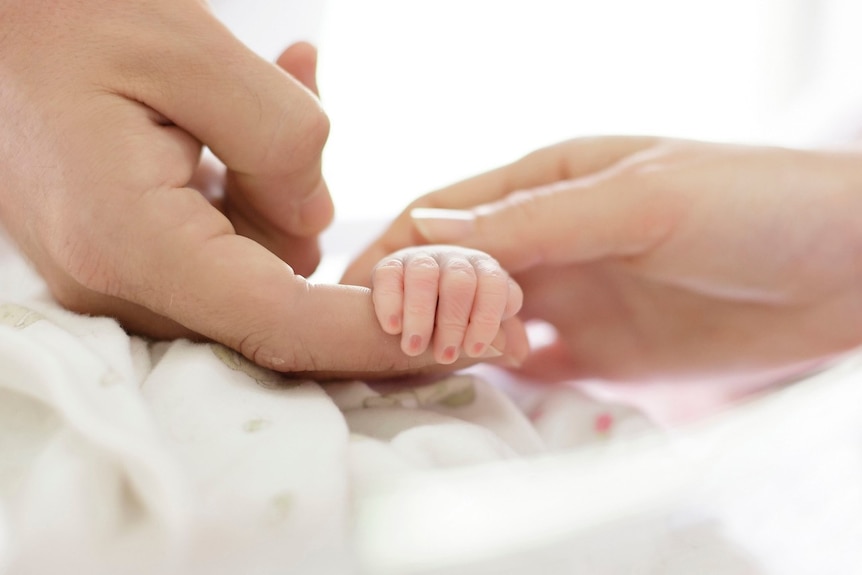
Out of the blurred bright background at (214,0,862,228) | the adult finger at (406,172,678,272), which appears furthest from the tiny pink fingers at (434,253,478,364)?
the blurred bright background at (214,0,862,228)

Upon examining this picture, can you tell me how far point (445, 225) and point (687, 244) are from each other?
23 centimetres

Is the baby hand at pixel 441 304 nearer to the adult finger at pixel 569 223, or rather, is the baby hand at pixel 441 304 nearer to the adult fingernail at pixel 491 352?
the adult fingernail at pixel 491 352

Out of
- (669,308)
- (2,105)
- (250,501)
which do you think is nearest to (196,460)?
(250,501)

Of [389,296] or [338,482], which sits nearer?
[338,482]

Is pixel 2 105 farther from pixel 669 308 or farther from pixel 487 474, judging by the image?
pixel 669 308

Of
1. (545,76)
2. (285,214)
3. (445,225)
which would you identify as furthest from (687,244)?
(545,76)

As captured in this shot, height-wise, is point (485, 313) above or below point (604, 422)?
above

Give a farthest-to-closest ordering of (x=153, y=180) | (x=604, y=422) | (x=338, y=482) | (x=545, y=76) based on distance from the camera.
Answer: (x=545, y=76) → (x=604, y=422) → (x=153, y=180) → (x=338, y=482)

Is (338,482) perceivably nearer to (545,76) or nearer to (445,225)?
(445,225)

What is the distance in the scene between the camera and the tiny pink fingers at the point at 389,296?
602 millimetres

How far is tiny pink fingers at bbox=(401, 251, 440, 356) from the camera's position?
1.97 feet

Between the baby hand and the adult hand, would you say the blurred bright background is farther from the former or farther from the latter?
the baby hand

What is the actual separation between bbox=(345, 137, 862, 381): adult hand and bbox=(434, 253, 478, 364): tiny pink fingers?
0.16 meters

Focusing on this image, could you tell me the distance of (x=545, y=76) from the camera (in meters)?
1.31
